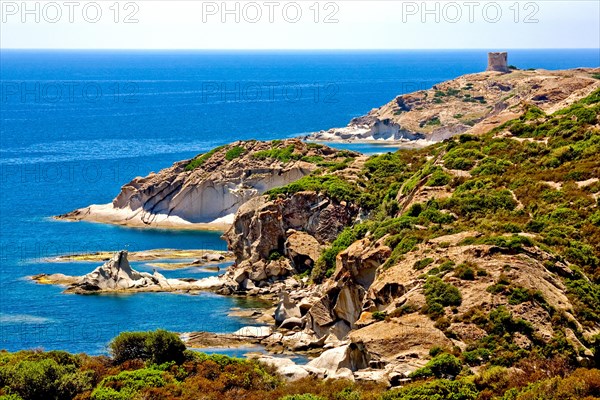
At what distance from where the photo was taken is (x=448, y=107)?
168 meters

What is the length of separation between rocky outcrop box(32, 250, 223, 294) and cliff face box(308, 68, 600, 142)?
238ft

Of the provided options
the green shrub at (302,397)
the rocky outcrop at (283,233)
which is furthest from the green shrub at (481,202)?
the green shrub at (302,397)

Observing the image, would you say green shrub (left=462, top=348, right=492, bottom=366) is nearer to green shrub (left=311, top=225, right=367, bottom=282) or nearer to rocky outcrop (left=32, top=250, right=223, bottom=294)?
green shrub (left=311, top=225, right=367, bottom=282)

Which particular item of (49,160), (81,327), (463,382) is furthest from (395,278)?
(49,160)

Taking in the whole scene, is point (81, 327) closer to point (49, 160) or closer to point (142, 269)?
point (142, 269)

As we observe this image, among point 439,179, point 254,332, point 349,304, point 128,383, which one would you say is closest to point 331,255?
point 254,332

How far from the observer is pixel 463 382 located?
116 ft

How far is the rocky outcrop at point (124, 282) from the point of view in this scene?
76875mm

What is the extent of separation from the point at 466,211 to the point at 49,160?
9575cm

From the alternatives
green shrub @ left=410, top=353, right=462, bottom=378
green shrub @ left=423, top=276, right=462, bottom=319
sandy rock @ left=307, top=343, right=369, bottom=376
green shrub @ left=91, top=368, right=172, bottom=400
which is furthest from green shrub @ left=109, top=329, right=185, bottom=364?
green shrub @ left=410, top=353, right=462, bottom=378

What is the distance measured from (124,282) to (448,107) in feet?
322

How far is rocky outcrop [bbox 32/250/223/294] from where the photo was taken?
76875 mm

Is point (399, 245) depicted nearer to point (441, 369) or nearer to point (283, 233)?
point (441, 369)

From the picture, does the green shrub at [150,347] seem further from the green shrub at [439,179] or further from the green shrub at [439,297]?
the green shrub at [439,179]
